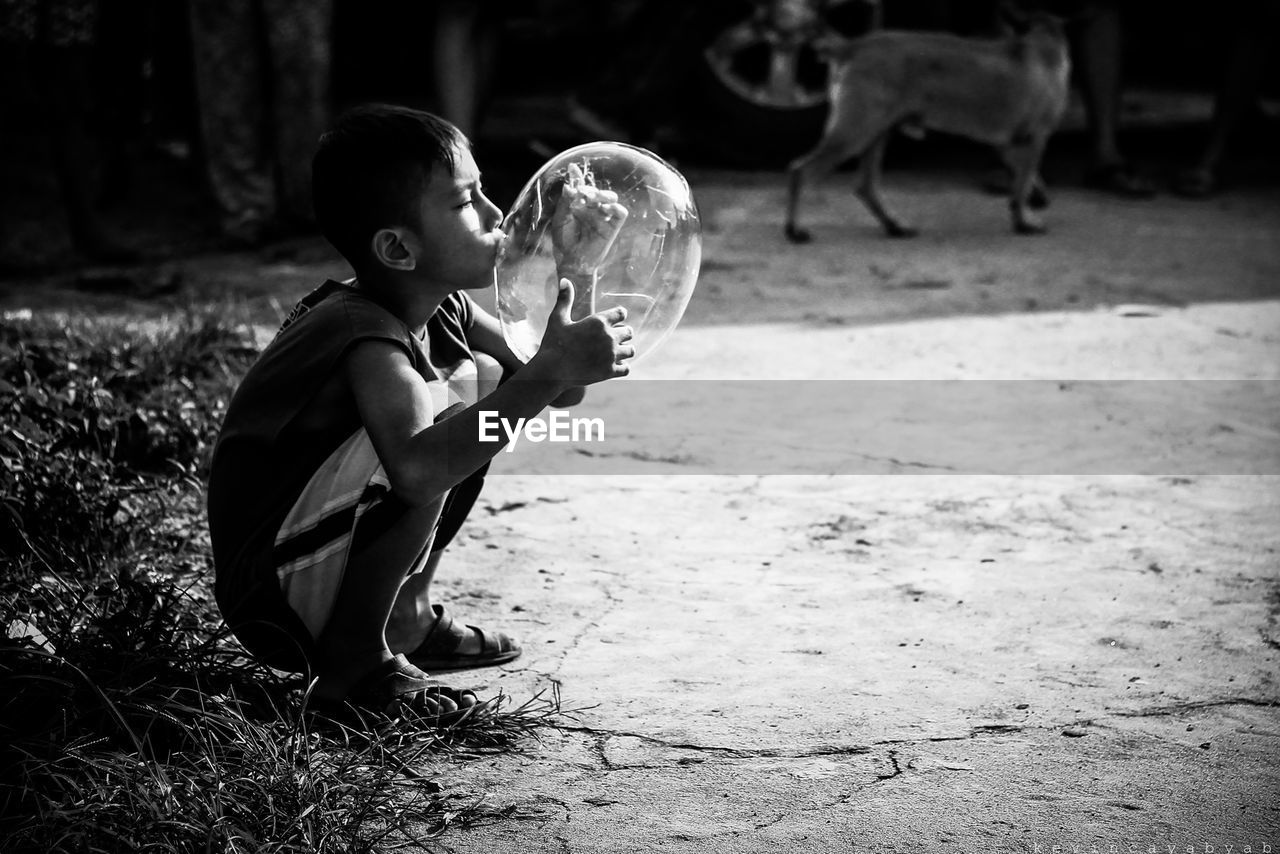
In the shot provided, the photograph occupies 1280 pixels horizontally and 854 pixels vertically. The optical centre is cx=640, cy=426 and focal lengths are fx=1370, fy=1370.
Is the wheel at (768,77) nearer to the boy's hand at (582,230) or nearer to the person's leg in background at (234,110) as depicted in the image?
the person's leg in background at (234,110)

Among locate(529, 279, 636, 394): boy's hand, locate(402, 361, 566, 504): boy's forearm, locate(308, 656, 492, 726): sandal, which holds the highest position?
locate(529, 279, 636, 394): boy's hand

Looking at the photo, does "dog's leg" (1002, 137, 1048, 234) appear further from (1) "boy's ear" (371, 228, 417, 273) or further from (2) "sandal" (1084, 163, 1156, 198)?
(1) "boy's ear" (371, 228, 417, 273)

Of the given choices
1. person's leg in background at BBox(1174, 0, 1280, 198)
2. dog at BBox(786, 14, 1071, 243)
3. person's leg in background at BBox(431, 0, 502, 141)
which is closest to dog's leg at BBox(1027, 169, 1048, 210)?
dog at BBox(786, 14, 1071, 243)

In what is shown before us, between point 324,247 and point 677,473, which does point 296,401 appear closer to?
point 677,473

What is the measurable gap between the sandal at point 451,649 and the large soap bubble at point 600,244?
476 millimetres

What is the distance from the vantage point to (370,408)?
6.25 feet

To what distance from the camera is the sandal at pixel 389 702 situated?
205 centimetres

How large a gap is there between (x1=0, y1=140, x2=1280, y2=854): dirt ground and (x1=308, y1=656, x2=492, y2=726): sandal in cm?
11

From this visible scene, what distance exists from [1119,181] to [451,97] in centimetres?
341

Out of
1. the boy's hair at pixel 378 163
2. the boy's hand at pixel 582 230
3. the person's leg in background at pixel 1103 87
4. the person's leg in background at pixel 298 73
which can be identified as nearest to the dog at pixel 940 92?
the person's leg in background at pixel 1103 87

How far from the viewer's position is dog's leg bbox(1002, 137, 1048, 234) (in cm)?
606

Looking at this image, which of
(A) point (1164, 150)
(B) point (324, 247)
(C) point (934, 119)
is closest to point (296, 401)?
(B) point (324, 247)

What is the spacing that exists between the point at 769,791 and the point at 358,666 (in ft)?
2.11

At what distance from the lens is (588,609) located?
252cm
